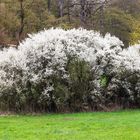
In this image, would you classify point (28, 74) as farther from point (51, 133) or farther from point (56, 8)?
point (56, 8)

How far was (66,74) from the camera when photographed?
106 feet

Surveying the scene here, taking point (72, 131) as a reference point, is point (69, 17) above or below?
above

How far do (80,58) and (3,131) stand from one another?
13.9 metres

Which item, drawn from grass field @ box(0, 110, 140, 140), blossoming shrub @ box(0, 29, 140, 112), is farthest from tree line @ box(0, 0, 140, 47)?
grass field @ box(0, 110, 140, 140)

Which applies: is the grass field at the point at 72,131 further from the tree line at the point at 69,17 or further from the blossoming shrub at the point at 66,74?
the tree line at the point at 69,17

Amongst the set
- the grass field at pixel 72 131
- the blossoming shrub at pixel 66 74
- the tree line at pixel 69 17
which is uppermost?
the tree line at pixel 69 17

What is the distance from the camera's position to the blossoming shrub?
3162 centimetres

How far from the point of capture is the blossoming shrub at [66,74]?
3162cm

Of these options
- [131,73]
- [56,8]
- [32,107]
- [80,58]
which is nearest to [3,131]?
[32,107]

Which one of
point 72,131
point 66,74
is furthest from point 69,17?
point 72,131

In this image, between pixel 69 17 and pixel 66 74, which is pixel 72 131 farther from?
pixel 69 17

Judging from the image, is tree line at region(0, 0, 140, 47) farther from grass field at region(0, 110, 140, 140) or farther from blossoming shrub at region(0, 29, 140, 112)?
grass field at region(0, 110, 140, 140)

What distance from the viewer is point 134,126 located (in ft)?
70.2

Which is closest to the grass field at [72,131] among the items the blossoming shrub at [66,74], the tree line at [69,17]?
the blossoming shrub at [66,74]
